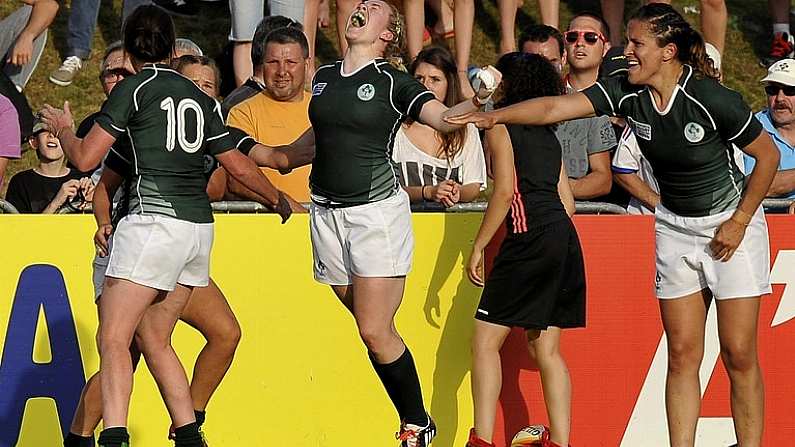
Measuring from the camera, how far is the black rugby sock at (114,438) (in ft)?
20.0

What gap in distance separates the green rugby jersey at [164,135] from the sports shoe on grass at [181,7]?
4.82 metres

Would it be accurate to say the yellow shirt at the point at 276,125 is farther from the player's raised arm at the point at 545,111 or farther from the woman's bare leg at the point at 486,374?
the player's raised arm at the point at 545,111

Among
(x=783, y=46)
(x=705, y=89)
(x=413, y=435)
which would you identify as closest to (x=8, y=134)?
(x=413, y=435)

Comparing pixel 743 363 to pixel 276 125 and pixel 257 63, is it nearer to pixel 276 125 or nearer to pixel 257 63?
pixel 276 125

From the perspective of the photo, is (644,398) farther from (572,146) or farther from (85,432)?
(85,432)

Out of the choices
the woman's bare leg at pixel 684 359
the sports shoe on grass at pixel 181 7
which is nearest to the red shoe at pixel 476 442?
the woman's bare leg at pixel 684 359

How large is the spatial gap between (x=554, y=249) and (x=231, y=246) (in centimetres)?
175

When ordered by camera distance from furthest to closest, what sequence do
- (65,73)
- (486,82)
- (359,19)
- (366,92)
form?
1. (65,73)
2. (359,19)
3. (366,92)
4. (486,82)

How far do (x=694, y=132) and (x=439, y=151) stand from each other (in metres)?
1.79

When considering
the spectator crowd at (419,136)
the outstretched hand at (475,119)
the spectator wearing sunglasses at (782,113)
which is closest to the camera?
the outstretched hand at (475,119)

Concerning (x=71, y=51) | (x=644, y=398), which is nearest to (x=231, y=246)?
(x=644, y=398)

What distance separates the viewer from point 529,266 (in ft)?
22.6

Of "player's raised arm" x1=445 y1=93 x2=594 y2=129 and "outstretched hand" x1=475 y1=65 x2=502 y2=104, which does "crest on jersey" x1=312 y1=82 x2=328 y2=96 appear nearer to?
"player's raised arm" x1=445 y1=93 x2=594 y2=129

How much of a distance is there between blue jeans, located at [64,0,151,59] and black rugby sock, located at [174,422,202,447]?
4.92 meters
